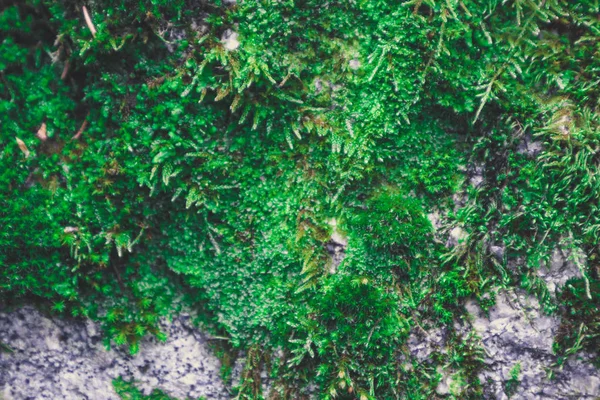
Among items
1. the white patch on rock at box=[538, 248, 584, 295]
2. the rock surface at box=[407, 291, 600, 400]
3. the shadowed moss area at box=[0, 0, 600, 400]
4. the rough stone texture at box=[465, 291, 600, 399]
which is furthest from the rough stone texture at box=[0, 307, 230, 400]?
the white patch on rock at box=[538, 248, 584, 295]

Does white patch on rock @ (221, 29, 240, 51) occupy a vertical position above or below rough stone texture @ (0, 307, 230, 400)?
above

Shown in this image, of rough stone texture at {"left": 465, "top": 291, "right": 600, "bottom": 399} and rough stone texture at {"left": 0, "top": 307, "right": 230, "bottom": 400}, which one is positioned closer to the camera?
rough stone texture at {"left": 465, "top": 291, "right": 600, "bottom": 399}

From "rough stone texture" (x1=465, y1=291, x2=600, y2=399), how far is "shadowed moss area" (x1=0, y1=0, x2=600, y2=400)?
0.09 meters

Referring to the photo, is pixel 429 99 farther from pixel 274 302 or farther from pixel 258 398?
pixel 258 398

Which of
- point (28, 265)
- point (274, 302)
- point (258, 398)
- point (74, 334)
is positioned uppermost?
point (28, 265)

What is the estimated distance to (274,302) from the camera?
308 centimetres

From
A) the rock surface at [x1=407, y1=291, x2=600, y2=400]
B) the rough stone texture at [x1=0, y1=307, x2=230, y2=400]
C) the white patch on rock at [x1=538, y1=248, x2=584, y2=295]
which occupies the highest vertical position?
the white patch on rock at [x1=538, y1=248, x2=584, y2=295]

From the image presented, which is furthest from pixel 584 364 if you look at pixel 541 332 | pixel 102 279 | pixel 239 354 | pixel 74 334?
pixel 74 334

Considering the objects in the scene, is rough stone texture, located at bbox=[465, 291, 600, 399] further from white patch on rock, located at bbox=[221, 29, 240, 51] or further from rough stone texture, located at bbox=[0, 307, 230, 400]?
white patch on rock, located at bbox=[221, 29, 240, 51]

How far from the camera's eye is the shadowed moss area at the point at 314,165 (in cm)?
264

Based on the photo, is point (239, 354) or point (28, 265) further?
point (239, 354)

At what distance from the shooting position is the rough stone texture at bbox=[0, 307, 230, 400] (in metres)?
3.10

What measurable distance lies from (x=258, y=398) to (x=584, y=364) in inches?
96.6

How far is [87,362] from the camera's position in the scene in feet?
10.4
